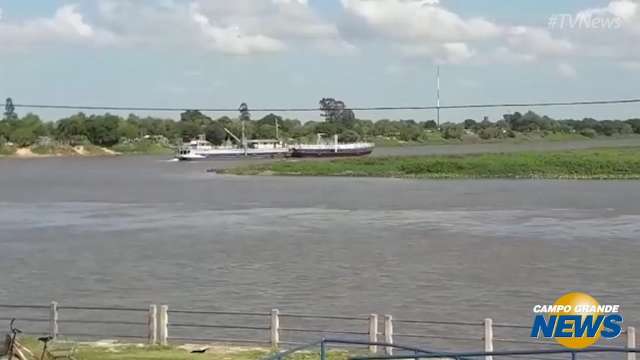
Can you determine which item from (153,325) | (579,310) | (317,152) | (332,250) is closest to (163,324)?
(153,325)

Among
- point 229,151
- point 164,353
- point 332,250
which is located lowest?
point 332,250

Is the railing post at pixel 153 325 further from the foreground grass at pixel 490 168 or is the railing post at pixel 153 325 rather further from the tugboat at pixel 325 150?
the tugboat at pixel 325 150

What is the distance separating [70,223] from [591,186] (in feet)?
177

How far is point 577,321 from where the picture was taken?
2516 cm

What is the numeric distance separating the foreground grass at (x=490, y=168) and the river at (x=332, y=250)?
1052 inches

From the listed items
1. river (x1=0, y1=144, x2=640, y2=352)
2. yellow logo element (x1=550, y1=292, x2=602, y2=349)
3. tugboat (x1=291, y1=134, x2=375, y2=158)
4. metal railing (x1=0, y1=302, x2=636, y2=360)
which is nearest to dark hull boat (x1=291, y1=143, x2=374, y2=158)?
tugboat (x1=291, y1=134, x2=375, y2=158)

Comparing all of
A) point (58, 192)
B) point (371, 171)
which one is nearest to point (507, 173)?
point (371, 171)

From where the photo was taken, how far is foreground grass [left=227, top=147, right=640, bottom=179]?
11538cm

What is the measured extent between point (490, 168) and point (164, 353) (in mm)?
102409

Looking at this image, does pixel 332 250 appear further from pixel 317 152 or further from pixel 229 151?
pixel 229 151

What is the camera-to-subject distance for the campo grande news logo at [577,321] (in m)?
23.5

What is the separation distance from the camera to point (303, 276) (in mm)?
38031

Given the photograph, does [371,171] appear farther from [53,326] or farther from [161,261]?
[53,326]

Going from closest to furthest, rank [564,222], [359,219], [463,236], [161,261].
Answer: [161,261] → [463,236] → [564,222] → [359,219]
